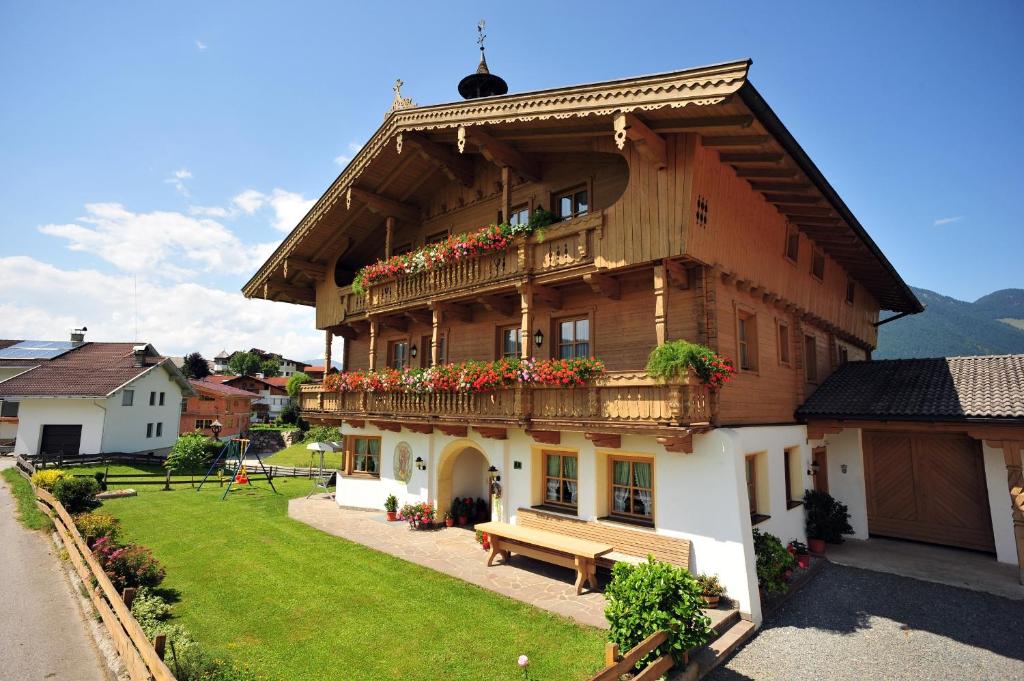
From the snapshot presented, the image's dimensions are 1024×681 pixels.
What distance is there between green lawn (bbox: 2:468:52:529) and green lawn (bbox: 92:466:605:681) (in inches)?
196

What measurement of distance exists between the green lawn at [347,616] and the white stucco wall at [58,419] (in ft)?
77.3

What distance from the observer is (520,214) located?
15.2m

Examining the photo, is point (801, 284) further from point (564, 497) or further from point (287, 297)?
point (287, 297)

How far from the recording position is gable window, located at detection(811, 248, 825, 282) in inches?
642

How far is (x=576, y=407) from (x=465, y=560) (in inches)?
198

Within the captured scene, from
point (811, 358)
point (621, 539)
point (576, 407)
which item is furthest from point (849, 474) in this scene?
point (576, 407)

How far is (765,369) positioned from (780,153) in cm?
541

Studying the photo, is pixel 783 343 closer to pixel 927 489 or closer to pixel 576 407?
pixel 927 489

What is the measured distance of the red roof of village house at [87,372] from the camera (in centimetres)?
3181

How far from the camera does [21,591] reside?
10805mm

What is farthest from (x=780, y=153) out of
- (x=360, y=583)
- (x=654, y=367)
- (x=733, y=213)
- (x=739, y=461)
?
(x=360, y=583)

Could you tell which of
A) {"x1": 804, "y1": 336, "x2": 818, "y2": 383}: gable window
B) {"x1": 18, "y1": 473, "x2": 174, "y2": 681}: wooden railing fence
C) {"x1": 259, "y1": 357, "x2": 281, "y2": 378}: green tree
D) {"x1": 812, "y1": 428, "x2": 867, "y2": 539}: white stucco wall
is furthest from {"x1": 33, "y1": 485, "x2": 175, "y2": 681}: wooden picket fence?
{"x1": 259, "y1": 357, "x2": 281, "y2": 378}: green tree

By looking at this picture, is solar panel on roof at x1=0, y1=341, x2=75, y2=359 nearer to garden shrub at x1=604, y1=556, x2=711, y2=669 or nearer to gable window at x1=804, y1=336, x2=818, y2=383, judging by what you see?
garden shrub at x1=604, y1=556, x2=711, y2=669

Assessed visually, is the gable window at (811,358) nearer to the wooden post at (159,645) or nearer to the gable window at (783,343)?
the gable window at (783,343)
